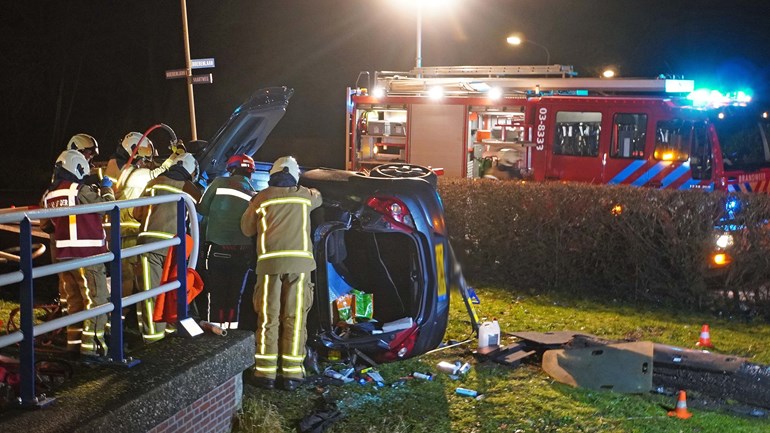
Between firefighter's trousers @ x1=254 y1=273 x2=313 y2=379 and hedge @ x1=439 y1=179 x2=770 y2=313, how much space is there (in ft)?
14.0

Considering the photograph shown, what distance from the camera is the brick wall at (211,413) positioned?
13.2ft

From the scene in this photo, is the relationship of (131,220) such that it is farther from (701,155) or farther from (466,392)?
(701,155)

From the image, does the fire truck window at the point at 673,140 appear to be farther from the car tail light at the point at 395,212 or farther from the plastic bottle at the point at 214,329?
the plastic bottle at the point at 214,329

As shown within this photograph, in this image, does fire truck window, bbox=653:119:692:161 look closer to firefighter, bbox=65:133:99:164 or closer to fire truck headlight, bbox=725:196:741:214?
fire truck headlight, bbox=725:196:741:214

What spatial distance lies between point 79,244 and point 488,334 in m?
3.34

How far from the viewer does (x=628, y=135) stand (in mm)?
A: 11953

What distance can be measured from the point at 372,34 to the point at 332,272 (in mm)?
36339

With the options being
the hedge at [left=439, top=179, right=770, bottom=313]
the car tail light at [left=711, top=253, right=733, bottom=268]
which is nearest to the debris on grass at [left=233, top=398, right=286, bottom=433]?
the hedge at [left=439, top=179, right=770, bottom=313]

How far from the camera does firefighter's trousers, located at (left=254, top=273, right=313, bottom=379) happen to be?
19.2 ft

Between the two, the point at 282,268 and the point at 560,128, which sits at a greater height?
the point at 560,128

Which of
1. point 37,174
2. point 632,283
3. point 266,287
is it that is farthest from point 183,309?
point 37,174

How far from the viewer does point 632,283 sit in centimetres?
900

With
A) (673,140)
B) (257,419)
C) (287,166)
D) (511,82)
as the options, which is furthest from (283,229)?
(511,82)

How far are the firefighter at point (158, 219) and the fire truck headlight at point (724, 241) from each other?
5407mm
